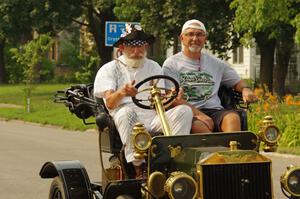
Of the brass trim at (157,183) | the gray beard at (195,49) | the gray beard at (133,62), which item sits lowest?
the brass trim at (157,183)

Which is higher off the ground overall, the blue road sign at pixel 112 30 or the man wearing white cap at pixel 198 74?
the blue road sign at pixel 112 30

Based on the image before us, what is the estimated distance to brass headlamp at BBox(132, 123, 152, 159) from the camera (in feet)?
20.9

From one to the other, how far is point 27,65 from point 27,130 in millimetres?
6663

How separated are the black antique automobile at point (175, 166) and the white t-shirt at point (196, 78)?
16.8 inches

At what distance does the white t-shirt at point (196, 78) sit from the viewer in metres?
7.84

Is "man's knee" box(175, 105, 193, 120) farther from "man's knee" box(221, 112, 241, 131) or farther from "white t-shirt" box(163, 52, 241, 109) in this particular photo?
"white t-shirt" box(163, 52, 241, 109)

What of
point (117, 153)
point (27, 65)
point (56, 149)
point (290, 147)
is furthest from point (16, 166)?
point (27, 65)

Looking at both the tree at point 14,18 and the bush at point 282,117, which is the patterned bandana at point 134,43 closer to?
the bush at point 282,117

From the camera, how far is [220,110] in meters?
7.77

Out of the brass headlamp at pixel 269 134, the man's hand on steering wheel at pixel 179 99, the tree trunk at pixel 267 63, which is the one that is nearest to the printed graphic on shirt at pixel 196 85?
the man's hand on steering wheel at pixel 179 99

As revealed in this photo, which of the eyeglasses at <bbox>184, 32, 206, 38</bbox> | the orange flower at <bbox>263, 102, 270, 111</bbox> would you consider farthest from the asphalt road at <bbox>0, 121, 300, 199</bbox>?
the eyeglasses at <bbox>184, 32, 206, 38</bbox>

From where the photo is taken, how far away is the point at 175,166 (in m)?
6.57

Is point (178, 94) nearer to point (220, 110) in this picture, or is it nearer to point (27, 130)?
point (220, 110)

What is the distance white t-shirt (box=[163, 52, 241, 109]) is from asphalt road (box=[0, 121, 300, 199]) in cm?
294
